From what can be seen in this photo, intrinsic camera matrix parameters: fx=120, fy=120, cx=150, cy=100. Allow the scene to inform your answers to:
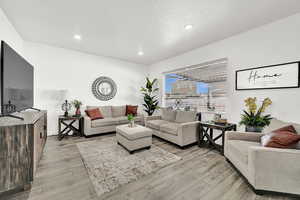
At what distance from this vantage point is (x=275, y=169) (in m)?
1.44

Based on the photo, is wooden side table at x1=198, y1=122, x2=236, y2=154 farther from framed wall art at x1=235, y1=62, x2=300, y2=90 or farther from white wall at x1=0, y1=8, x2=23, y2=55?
white wall at x1=0, y1=8, x2=23, y2=55

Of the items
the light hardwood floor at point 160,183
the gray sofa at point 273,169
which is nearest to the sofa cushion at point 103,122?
the light hardwood floor at point 160,183

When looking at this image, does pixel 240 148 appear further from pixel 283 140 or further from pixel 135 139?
pixel 135 139

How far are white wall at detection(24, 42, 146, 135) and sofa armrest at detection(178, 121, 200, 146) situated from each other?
2.96 metres

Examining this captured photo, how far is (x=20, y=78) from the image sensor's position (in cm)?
202

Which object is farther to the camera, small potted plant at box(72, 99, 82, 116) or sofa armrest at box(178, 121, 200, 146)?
small potted plant at box(72, 99, 82, 116)

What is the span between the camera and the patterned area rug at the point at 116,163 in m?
1.69

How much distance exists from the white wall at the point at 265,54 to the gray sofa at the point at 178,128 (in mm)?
899

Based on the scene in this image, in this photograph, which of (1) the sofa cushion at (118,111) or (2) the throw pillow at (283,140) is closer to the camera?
(2) the throw pillow at (283,140)

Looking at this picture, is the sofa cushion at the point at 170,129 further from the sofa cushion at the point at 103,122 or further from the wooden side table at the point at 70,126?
the wooden side table at the point at 70,126

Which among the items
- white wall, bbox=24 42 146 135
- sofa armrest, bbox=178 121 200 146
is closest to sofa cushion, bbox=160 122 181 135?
sofa armrest, bbox=178 121 200 146

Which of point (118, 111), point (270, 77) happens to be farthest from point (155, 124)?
point (270, 77)

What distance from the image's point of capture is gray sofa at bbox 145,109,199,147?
2723 millimetres

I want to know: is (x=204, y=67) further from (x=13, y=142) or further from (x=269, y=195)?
(x=13, y=142)
